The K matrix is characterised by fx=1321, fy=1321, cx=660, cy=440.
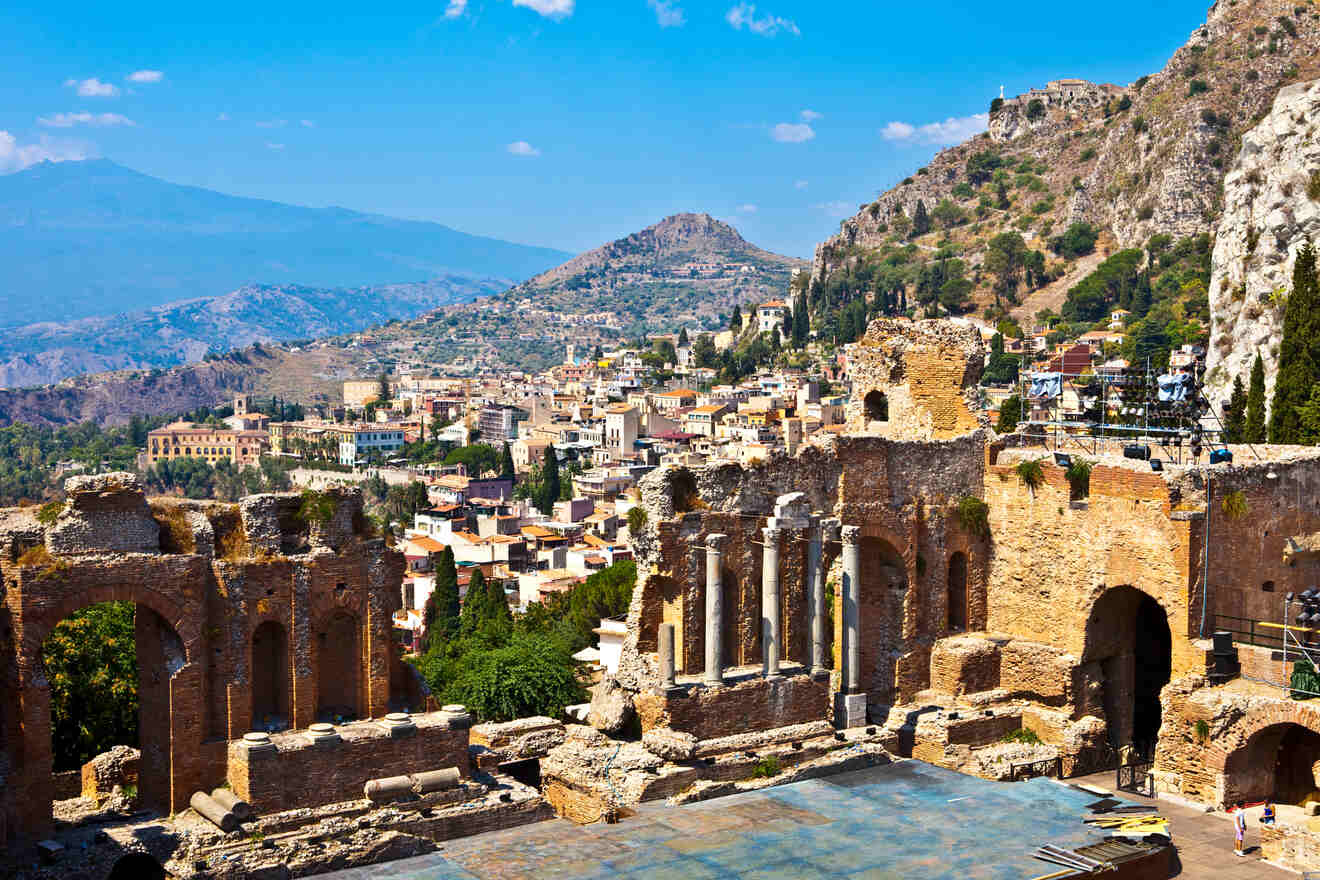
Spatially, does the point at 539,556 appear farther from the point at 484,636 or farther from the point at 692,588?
the point at 692,588

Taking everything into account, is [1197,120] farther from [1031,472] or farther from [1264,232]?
[1031,472]

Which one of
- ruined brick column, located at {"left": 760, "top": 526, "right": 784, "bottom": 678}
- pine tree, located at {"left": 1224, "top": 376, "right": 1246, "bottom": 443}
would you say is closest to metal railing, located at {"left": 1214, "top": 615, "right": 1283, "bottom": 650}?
ruined brick column, located at {"left": 760, "top": 526, "right": 784, "bottom": 678}

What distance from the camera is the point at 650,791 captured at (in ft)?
72.7

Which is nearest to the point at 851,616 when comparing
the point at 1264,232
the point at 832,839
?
the point at 832,839

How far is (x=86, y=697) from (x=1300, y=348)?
38.1 meters

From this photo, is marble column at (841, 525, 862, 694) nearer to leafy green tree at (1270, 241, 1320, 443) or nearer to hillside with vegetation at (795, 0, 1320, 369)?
leafy green tree at (1270, 241, 1320, 443)

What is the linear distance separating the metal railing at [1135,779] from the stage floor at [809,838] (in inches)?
109

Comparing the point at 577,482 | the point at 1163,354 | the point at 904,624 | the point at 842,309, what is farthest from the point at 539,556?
the point at 842,309

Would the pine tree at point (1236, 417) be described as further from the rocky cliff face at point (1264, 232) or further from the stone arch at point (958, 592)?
the stone arch at point (958, 592)

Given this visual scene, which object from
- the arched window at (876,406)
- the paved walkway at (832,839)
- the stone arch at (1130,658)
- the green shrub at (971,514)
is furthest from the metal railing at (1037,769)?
the arched window at (876,406)

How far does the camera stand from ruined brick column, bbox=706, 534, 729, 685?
79.4 feet

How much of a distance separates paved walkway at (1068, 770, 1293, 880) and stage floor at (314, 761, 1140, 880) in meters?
1.78

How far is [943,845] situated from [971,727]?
268 inches

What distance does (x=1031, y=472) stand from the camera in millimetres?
28453
